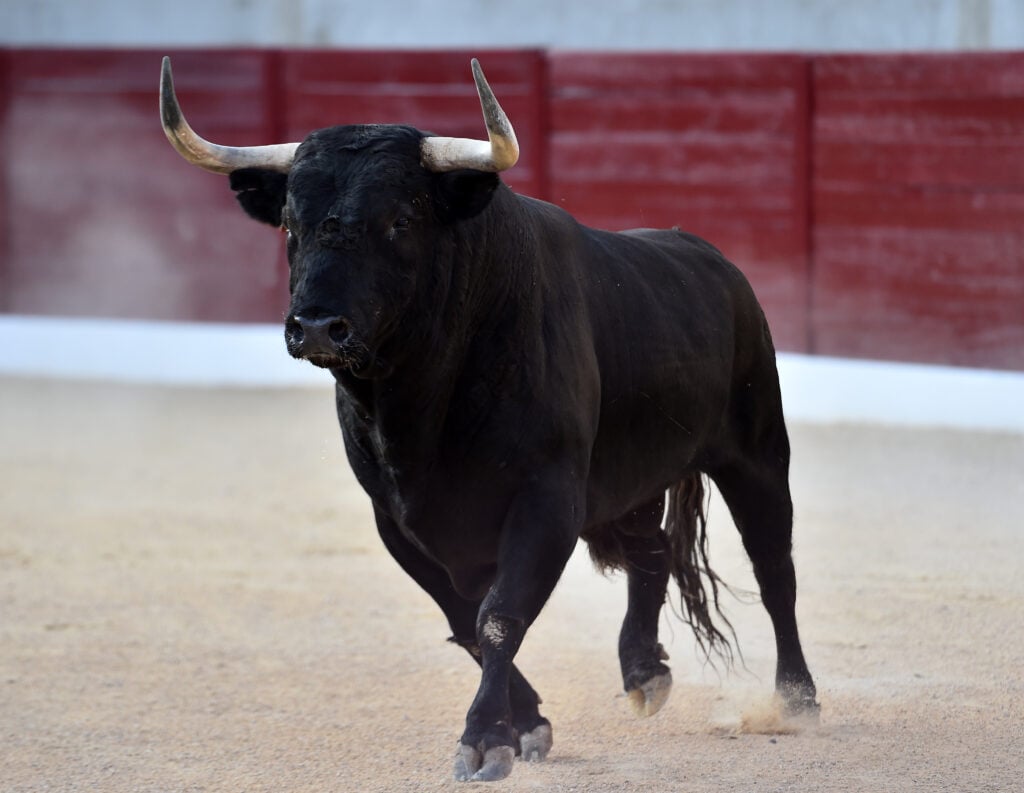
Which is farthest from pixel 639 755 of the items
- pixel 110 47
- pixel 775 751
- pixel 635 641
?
pixel 110 47

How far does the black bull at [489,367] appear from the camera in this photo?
9.84 feet

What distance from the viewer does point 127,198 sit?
1052 cm

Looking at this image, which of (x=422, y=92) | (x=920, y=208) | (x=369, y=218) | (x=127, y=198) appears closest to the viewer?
(x=369, y=218)

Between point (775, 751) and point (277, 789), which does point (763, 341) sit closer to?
point (775, 751)

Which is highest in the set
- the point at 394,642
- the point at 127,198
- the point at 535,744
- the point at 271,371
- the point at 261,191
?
the point at 261,191

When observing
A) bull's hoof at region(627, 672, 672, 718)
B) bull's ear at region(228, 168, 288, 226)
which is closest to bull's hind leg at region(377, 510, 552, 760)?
bull's hoof at region(627, 672, 672, 718)

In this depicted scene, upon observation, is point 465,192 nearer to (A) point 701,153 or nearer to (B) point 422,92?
(A) point 701,153

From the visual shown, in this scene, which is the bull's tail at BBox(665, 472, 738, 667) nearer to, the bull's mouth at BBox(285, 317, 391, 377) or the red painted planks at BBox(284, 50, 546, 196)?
the bull's mouth at BBox(285, 317, 391, 377)

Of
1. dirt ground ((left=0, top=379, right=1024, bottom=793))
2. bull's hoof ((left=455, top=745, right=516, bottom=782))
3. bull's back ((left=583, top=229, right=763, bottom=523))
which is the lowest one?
dirt ground ((left=0, top=379, right=1024, bottom=793))

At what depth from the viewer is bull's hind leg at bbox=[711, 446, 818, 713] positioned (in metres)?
3.89

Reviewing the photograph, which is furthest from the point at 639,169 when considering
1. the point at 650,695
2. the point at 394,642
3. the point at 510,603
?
the point at 510,603

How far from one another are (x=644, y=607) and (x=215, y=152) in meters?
1.36

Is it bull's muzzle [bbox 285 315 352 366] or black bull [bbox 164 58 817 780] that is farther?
black bull [bbox 164 58 817 780]

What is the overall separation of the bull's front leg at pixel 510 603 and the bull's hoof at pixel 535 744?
0.31m
